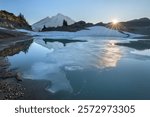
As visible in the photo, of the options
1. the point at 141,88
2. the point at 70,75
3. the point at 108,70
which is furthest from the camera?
the point at 108,70

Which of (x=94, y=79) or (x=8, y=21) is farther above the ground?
(x=8, y=21)

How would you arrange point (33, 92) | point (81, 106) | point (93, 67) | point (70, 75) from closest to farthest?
1. point (81, 106)
2. point (33, 92)
3. point (70, 75)
4. point (93, 67)

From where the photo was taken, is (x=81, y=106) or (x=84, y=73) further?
(x=84, y=73)

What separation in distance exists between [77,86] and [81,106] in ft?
15.6

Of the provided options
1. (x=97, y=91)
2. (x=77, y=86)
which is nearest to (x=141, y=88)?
(x=97, y=91)

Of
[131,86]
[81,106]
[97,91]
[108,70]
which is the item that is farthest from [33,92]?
[108,70]

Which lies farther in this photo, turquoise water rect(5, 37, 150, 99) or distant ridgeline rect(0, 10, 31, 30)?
distant ridgeline rect(0, 10, 31, 30)

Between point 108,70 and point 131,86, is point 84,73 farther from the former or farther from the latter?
point 131,86

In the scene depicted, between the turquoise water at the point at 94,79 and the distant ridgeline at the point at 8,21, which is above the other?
Answer: the distant ridgeline at the point at 8,21

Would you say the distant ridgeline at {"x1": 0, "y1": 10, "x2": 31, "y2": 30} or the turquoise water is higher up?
the distant ridgeline at {"x1": 0, "y1": 10, "x2": 31, "y2": 30}

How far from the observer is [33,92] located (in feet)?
41.6

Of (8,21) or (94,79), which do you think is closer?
(94,79)

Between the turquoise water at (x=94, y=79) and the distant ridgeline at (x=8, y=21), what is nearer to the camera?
the turquoise water at (x=94, y=79)

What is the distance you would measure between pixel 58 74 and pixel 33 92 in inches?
180
